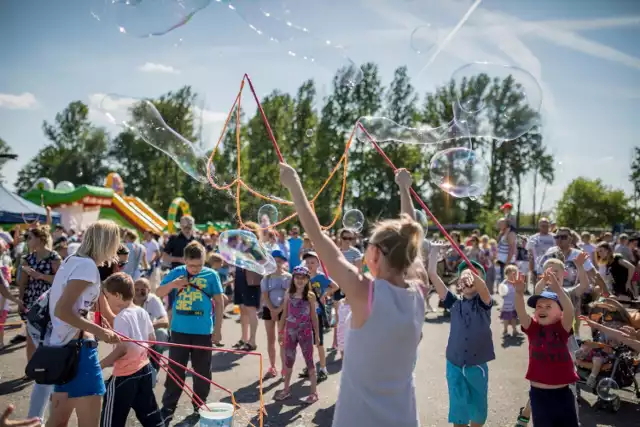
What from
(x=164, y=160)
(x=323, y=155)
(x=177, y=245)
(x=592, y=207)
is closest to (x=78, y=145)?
(x=164, y=160)

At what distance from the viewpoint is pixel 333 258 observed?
6.30 feet

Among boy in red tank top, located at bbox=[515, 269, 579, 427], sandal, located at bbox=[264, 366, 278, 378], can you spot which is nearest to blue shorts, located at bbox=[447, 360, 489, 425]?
boy in red tank top, located at bbox=[515, 269, 579, 427]

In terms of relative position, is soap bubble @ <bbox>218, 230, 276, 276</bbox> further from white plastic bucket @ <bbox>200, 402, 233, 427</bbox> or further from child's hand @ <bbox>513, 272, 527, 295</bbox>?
child's hand @ <bbox>513, 272, 527, 295</bbox>

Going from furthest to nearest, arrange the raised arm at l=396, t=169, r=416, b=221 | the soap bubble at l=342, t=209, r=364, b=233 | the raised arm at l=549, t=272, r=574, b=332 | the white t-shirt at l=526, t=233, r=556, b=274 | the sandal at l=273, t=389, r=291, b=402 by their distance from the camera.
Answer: the white t-shirt at l=526, t=233, r=556, b=274 < the soap bubble at l=342, t=209, r=364, b=233 < the sandal at l=273, t=389, r=291, b=402 < the raised arm at l=549, t=272, r=574, b=332 < the raised arm at l=396, t=169, r=416, b=221

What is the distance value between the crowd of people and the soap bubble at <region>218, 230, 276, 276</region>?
0.13m

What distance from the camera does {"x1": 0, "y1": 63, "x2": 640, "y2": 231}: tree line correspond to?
44.8 ft

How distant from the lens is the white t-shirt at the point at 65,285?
3.02m

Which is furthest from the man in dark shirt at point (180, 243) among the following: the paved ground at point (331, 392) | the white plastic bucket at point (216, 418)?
the white plastic bucket at point (216, 418)

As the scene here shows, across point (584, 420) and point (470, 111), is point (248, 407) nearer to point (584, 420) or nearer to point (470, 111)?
point (584, 420)

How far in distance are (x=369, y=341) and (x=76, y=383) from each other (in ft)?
6.92

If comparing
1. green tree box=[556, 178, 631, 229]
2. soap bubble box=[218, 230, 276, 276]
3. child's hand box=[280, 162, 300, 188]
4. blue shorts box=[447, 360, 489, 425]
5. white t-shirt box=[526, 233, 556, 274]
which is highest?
green tree box=[556, 178, 631, 229]

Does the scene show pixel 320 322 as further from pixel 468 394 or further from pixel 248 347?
pixel 468 394

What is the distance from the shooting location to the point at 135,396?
3.75 meters

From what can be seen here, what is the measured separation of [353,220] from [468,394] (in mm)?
4712
